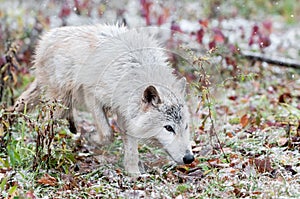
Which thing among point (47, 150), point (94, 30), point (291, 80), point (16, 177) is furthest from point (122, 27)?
point (291, 80)

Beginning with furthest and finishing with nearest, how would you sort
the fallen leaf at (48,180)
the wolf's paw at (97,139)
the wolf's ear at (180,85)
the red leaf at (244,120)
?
the red leaf at (244,120)
the wolf's paw at (97,139)
the wolf's ear at (180,85)
the fallen leaf at (48,180)

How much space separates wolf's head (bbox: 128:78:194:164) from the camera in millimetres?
5383

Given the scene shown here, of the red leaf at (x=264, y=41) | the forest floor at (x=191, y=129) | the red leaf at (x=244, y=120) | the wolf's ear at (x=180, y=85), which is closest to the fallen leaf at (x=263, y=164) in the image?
the forest floor at (x=191, y=129)

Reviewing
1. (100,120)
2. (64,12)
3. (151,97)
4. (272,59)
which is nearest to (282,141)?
(151,97)

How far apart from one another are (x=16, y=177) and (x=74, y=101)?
4.49 ft

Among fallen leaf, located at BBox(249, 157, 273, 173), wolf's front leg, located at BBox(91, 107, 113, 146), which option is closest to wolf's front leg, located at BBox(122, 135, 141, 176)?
wolf's front leg, located at BBox(91, 107, 113, 146)

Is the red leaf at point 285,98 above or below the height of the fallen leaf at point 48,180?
above

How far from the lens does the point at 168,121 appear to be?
5402 millimetres

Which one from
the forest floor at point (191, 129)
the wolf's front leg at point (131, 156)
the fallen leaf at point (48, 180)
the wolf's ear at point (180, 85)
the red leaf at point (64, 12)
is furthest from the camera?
the red leaf at point (64, 12)

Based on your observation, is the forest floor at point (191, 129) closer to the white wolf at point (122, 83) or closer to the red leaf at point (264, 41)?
the red leaf at point (264, 41)

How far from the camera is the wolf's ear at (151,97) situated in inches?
209

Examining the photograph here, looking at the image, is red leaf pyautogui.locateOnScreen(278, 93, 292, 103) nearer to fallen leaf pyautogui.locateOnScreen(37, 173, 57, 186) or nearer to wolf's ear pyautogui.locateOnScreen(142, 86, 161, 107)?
wolf's ear pyautogui.locateOnScreen(142, 86, 161, 107)

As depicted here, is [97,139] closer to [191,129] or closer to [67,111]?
[67,111]

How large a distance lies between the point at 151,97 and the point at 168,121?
0.91 feet
